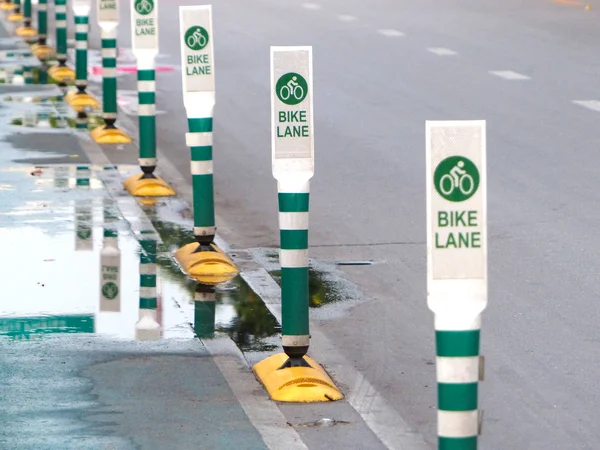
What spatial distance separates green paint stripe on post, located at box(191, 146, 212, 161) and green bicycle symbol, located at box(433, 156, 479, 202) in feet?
16.4

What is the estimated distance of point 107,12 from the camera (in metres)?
15.8

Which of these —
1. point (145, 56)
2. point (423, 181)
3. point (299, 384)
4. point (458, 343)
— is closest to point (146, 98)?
point (145, 56)

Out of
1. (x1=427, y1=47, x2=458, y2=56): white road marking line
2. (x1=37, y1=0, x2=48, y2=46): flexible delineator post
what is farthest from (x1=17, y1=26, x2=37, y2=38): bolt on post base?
(x1=427, y1=47, x2=458, y2=56): white road marking line

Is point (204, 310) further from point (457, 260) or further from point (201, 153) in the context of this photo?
Result: point (457, 260)

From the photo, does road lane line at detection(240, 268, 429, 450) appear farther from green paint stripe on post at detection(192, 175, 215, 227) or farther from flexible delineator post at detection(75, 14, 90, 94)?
flexible delineator post at detection(75, 14, 90, 94)

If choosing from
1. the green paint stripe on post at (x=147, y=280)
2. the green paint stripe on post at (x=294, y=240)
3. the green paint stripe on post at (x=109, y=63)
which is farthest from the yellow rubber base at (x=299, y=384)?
the green paint stripe on post at (x=109, y=63)

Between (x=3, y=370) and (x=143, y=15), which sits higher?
(x=143, y=15)

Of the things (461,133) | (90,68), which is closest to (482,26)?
(90,68)

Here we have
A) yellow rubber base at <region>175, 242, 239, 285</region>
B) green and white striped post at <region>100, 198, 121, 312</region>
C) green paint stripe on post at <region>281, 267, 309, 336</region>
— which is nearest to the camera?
green paint stripe on post at <region>281, 267, 309, 336</region>

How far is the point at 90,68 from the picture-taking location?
74.9 ft

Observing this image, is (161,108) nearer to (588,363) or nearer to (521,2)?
(588,363)

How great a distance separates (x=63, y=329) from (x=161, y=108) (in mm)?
10076

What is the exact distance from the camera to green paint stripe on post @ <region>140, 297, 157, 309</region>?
9641 millimetres

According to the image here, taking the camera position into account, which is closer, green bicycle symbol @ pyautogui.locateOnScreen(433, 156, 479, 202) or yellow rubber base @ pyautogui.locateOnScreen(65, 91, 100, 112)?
green bicycle symbol @ pyautogui.locateOnScreen(433, 156, 479, 202)
